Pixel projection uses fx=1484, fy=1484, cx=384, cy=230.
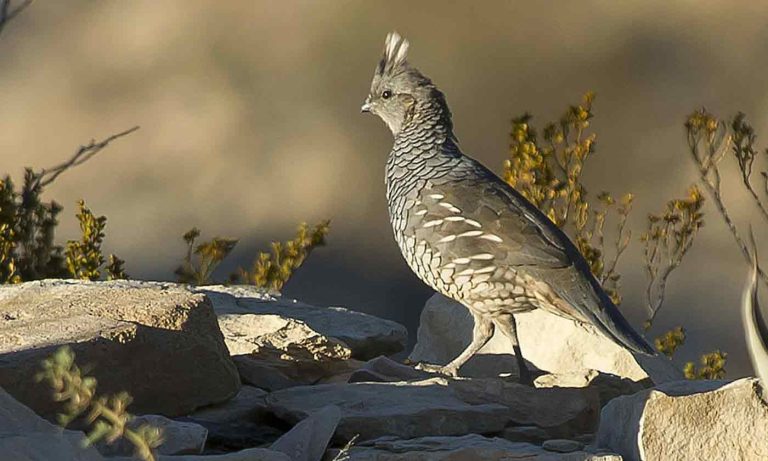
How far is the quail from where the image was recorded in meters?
5.53

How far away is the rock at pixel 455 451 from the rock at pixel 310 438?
8cm

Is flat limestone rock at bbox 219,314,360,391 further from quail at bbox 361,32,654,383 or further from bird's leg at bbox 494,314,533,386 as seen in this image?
bird's leg at bbox 494,314,533,386

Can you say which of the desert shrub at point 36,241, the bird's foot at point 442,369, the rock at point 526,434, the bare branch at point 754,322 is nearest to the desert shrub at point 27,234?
the desert shrub at point 36,241

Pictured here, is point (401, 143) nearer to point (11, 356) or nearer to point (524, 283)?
Result: point (524, 283)

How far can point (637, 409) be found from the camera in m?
4.08

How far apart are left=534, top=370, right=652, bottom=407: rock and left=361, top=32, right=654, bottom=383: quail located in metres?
0.14

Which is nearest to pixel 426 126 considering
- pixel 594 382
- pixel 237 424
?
pixel 594 382

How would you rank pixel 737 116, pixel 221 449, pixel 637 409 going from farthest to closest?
pixel 737 116
pixel 221 449
pixel 637 409

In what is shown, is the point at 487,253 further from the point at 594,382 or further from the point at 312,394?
the point at 312,394

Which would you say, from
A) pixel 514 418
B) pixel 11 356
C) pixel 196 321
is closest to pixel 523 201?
pixel 514 418

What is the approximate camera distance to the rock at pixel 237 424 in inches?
181

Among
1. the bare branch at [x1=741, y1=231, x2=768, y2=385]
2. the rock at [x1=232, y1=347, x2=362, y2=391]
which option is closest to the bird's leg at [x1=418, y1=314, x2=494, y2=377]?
the rock at [x1=232, y1=347, x2=362, y2=391]

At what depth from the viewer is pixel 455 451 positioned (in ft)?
13.2

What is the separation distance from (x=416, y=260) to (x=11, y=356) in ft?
6.54
